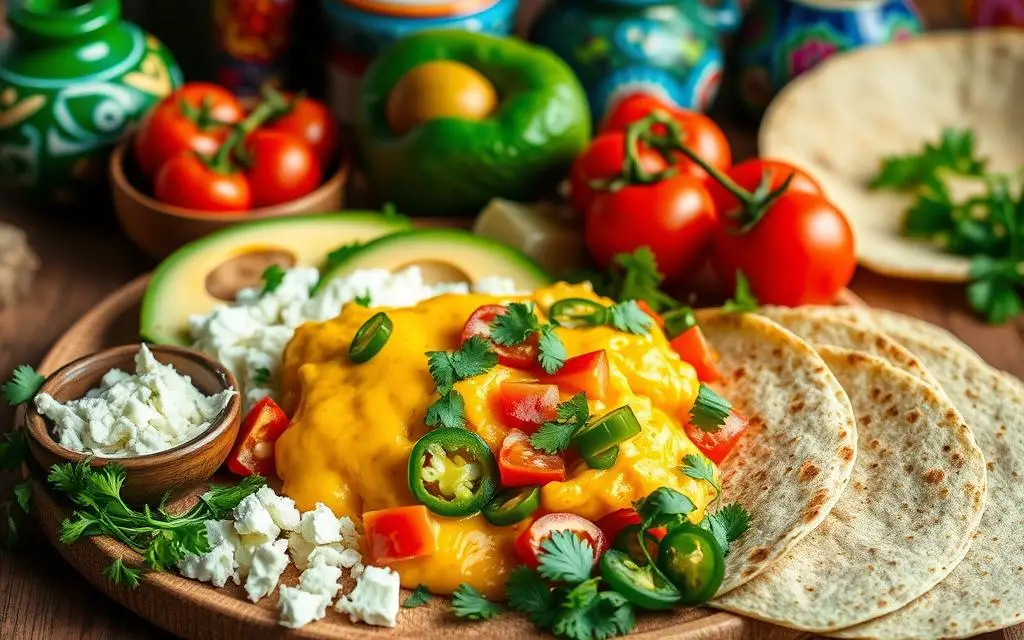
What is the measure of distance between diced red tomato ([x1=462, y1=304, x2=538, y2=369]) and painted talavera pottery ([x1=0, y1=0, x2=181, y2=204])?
2712mm

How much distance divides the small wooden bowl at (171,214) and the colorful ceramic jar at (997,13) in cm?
433

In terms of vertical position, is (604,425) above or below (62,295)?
above

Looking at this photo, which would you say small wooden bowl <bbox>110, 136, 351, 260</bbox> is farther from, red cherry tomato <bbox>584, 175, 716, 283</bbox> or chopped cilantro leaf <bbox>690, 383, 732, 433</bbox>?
A: chopped cilantro leaf <bbox>690, 383, 732, 433</bbox>

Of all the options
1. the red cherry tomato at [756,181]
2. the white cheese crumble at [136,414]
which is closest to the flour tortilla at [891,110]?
the red cherry tomato at [756,181]

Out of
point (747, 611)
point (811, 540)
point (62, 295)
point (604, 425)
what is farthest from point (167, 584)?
point (62, 295)

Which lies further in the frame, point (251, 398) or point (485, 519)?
point (251, 398)

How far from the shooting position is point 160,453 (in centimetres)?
357

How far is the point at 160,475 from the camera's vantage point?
142 inches

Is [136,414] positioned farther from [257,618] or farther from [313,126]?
[313,126]

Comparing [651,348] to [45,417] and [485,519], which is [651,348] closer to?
[485,519]

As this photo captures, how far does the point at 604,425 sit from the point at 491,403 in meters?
0.40

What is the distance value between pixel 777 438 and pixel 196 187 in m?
2.89

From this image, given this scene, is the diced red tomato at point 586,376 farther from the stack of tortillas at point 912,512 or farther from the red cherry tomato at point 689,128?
the red cherry tomato at point 689,128

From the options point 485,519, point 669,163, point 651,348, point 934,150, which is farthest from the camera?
point 934,150
